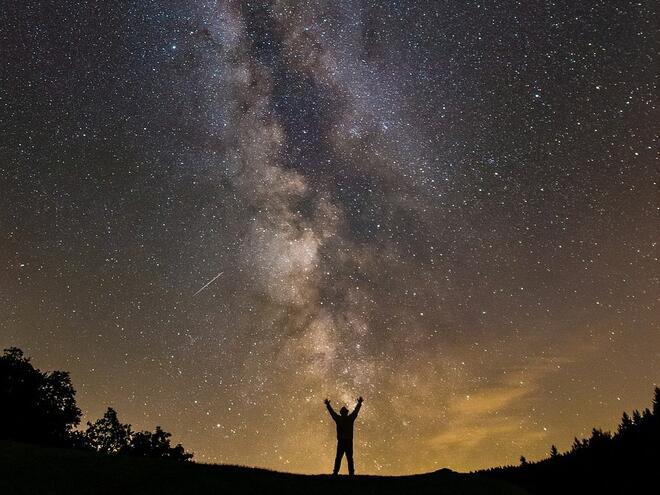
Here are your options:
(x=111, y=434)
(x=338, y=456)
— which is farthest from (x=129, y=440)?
(x=338, y=456)

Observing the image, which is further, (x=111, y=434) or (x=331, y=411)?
(x=111, y=434)

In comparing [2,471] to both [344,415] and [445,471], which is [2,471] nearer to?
[344,415]

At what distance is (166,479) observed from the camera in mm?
11367

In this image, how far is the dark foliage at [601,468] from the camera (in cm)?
2391

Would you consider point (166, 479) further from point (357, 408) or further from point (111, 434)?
point (111, 434)

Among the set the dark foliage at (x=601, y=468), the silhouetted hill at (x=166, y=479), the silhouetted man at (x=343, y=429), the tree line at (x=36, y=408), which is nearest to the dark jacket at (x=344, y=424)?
the silhouetted man at (x=343, y=429)

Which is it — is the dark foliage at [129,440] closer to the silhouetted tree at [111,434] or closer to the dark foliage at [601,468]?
the silhouetted tree at [111,434]

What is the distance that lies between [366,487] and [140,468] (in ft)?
18.9

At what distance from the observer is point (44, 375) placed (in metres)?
34.2

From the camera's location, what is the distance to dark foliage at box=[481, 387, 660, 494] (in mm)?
23906

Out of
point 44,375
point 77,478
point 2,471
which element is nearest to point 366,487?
point 77,478

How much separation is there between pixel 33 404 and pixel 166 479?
2671 cm

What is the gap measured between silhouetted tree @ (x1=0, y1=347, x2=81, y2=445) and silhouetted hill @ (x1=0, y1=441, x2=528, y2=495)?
2225 cm

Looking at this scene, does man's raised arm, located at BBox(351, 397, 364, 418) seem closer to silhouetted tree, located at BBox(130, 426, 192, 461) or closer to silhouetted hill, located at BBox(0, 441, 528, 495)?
silhouetted hill, located at BBox(0, 441, 528, 495)
